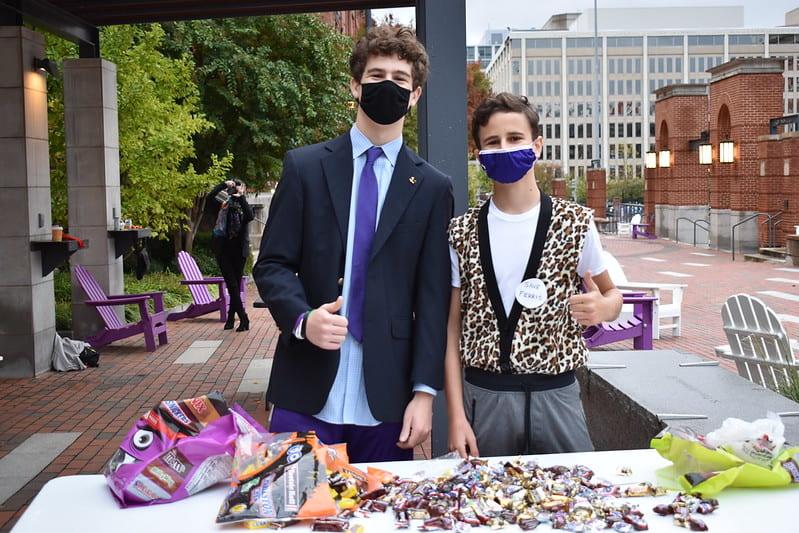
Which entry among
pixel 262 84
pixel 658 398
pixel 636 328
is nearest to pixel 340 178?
pixel 658 398

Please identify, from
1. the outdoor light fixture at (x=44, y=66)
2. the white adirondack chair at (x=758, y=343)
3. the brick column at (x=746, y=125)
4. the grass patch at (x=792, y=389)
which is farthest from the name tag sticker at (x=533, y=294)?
the brick column at (x=746, y=125)

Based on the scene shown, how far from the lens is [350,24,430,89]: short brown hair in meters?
2.96

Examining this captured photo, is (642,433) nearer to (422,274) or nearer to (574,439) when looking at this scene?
(574,439)

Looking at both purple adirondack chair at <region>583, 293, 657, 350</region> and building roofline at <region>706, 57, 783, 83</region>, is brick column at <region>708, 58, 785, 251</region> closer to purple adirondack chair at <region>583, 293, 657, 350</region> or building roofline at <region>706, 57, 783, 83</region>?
building roofline at <region>706, 57, 783, 83</region>

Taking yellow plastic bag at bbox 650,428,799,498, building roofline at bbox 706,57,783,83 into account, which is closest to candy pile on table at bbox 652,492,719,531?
yellow plastic bag at bbox 650,428,799,498

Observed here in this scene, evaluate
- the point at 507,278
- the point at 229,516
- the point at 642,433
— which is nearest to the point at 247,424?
the point at 229,516

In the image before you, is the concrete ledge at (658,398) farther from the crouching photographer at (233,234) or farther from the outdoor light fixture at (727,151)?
the outdoor light fixture at (727,151)

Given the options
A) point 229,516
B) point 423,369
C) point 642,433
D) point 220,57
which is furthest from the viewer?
point 220,57

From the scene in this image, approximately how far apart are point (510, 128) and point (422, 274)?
553 mm

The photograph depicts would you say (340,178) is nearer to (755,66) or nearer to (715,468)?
(715,468)

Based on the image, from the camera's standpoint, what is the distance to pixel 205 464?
256cm

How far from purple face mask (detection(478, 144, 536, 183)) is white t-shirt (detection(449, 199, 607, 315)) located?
0.14 m

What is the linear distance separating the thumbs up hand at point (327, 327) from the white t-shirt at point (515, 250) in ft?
1.94

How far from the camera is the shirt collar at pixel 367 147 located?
10.1 feet
